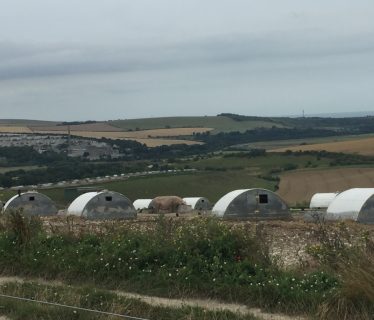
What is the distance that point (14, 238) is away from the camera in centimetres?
1038

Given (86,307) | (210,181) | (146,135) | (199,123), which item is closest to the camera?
(86,307)

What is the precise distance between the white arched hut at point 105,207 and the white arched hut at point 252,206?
4.78 meters

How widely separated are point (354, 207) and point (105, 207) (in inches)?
476

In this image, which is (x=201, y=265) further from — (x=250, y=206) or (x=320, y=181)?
(x=320, y=181)

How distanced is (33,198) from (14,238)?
25.0m

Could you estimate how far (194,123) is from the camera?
12762 cm

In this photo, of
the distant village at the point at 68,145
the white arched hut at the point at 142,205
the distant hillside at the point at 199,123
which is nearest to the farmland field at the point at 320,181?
the white arched hut at the point at 142,205

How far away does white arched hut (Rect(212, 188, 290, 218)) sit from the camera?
27000mm

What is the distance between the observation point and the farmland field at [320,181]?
153 feet

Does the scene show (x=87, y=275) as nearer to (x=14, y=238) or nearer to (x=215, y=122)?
(x=14, y=238)

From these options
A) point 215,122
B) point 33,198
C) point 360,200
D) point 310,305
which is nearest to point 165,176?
point 33,198

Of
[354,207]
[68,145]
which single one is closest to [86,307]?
[354,207]

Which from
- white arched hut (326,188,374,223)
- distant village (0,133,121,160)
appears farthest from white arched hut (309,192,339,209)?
distant village (0,133,121,160)

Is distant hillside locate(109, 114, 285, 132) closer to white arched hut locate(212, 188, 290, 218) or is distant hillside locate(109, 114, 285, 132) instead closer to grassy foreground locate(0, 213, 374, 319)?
white arched hut locate(212, 188, 290, 218)
